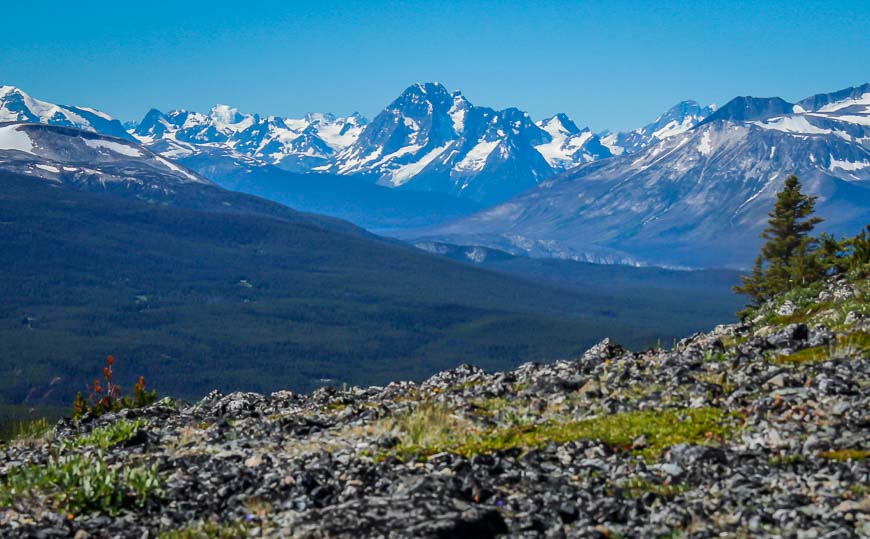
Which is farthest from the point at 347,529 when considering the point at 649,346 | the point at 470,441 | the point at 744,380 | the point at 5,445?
the point at 649,346

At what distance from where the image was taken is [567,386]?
22.2 m

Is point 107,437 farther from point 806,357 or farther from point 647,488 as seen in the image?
point 806,357

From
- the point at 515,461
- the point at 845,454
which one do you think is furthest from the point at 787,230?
the point at 515,461

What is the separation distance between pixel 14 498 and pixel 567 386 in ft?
39.3

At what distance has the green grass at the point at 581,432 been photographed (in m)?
16.5

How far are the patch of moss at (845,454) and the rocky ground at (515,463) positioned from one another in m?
0.04

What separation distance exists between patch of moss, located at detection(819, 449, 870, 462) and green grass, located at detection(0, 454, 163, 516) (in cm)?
1028

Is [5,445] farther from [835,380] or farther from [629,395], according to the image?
[835,380]

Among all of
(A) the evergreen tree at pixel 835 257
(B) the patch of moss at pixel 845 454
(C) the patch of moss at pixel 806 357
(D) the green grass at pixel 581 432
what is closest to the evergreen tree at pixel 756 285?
(A) the evergreen tree at pixel 835 257

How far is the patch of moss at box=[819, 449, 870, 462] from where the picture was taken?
14.4m

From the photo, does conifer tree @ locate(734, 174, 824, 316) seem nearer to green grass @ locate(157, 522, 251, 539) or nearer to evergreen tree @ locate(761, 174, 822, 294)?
evergreen tree @ locate(761, 174, 822, 294)

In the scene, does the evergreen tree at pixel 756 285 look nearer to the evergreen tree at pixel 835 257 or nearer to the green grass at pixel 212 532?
the evergreen tree at pixel 835 257

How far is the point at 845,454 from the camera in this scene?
14594 millimetres

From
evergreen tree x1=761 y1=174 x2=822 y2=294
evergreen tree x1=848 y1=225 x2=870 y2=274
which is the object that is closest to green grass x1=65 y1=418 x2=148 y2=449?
evergreen tree x1=848 y1=225 x2=870 y2=274
